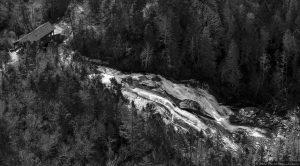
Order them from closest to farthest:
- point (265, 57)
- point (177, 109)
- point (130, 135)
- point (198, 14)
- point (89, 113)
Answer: point (130, 135), point (89, 113), point (177, 109), point (265, 57), point (198, 14)

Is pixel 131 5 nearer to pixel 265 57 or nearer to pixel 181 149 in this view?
pixel 265 57

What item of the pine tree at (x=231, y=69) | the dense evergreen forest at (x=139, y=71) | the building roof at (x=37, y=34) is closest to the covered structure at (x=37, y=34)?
the building roof at (x=37, y=34)

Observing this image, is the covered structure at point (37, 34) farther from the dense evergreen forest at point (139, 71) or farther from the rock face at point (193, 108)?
the rock face at point (193, 108)

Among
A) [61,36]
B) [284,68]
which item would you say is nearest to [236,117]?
[284,68]

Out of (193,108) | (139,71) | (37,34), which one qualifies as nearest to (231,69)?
(193,108)

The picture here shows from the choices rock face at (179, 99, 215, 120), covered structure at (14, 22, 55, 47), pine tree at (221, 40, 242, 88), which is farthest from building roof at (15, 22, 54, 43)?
pine tree at (221, 40, 242, 88)

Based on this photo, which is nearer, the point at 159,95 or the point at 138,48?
the point at 159,95

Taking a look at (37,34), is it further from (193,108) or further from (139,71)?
(193,108)
